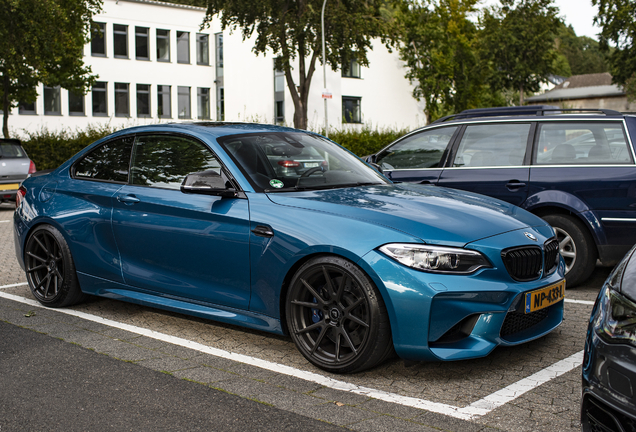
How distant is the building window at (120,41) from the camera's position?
4591cm

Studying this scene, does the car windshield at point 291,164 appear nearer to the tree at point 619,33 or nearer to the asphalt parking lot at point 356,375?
the asphalt parking lot at point 356,375

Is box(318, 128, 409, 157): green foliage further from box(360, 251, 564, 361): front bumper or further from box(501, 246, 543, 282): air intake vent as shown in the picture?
box(360, 251, 564, 361): front bumper

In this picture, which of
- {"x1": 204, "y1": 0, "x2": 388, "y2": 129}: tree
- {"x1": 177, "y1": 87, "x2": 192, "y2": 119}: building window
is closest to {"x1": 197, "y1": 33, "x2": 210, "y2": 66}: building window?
{"x1": 177, "y1": 87, "x2": 192, "y2": 119}: building window

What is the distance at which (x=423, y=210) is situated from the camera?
13.4ft

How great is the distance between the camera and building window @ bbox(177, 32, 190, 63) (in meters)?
49.0

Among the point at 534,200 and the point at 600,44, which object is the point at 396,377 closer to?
the point at 534,200

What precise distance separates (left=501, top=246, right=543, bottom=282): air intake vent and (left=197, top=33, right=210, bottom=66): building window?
48.2 m

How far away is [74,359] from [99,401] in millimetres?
827

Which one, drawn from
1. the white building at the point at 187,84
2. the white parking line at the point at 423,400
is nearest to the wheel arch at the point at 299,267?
the white parking line at the point at 423,400

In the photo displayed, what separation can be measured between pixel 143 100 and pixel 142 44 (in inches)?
157

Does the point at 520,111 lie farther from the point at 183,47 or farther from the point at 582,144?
the point at 183,47

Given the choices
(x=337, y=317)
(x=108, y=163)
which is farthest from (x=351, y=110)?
(x=337, y=317)

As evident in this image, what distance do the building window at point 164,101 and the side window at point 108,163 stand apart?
43.6 metres

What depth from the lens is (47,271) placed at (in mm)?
5684
